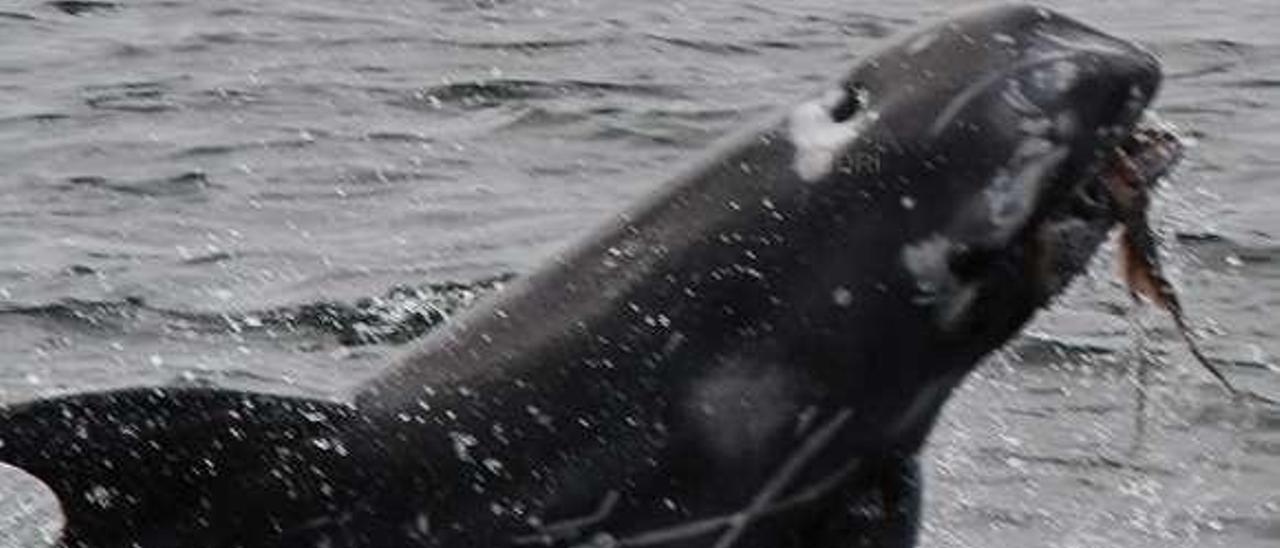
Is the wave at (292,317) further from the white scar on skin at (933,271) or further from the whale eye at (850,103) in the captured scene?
the white scar on skin at (933,271)

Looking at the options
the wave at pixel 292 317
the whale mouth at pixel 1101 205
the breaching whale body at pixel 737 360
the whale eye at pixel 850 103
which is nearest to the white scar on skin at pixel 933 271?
the breaching whale body at pixel 737 360

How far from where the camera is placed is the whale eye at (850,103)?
5.20m

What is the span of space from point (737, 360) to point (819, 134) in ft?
1.29

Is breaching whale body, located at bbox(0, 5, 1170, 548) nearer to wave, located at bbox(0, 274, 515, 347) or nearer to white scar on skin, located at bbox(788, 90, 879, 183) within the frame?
white scar on skin, located at bbox(788, 90, 879, 183)

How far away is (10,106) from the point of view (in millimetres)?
11281

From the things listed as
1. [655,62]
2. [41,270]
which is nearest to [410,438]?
[41,270]

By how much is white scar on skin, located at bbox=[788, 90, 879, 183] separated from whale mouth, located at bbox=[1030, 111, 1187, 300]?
32 cm

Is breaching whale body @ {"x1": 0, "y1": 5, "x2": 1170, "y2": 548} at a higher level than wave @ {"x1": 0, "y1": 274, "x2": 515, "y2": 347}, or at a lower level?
higher

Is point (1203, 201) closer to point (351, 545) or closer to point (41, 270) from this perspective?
point (41, 270)

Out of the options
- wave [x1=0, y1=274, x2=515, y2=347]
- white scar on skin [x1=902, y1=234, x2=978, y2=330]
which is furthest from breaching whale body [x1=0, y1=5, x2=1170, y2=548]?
wave [x1=0, y1=274, x2=515, y2=347]

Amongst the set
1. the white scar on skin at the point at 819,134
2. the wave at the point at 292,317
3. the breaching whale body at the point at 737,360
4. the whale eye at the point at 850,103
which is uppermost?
the whale eye at the point at 850,103

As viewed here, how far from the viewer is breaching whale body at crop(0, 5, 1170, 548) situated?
493 centimetres

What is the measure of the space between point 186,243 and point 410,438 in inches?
186

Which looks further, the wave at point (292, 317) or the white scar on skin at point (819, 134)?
the wave at point (292, 317)
